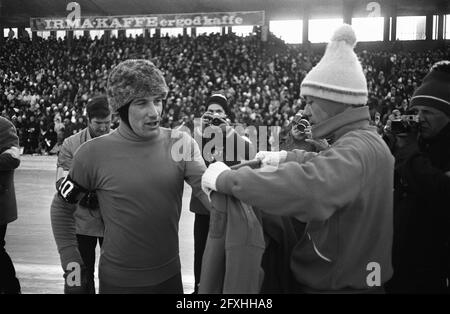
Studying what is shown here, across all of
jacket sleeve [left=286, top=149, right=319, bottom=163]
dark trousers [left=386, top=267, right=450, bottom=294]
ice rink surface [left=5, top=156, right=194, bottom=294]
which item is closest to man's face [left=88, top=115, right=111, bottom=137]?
ice rink surface [left=5, top=156, right=194, bottom=294]

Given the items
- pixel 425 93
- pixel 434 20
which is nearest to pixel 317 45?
pixel 434 20

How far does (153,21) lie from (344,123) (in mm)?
24167

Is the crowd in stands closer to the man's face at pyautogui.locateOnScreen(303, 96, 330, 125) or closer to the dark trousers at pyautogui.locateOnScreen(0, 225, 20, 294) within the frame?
the dark trousers at pyautogui.locateOnScreen(0, 225, 20, 294)

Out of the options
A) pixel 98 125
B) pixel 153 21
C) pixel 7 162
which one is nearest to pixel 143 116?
pixel 98 125

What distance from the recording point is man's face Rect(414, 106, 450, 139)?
93.7 inches

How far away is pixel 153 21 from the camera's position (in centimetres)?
2473

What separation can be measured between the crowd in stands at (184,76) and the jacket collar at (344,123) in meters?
14.6

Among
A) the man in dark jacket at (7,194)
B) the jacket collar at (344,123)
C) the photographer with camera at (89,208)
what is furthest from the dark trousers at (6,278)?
the jacket collar at (344,123)

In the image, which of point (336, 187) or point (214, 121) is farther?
point (214, 121)

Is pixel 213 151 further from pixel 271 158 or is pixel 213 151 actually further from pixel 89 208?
pixel 271 158

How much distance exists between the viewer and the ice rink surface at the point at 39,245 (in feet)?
14.8

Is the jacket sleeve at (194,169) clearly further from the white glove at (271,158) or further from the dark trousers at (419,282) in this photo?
the dark trousers at (419,282)

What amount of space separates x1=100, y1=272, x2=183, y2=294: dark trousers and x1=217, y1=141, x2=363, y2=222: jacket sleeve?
862 mm
